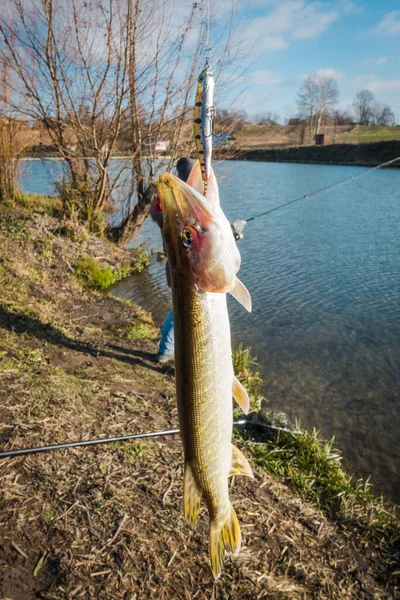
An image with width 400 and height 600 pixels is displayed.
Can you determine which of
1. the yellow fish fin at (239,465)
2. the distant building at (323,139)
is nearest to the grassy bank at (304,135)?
the distant building at (323,139)

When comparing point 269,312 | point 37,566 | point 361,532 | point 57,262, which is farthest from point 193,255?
point 57,262

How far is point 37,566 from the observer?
286 cm

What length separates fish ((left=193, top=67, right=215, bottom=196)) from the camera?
1.91 m

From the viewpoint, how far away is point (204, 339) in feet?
6.97

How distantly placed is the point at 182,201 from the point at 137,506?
2.65m

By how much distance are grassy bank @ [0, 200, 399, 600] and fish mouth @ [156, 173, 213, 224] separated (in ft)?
7.85

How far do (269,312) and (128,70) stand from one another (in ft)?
24.1

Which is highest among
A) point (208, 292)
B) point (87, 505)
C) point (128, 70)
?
point (128, 70)

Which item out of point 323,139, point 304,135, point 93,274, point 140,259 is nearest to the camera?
point 93,274

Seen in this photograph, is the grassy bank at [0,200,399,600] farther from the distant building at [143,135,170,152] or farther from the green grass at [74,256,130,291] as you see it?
the distant building at [143,135,170,152]

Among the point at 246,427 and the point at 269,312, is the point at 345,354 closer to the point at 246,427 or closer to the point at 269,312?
the point at 269,312

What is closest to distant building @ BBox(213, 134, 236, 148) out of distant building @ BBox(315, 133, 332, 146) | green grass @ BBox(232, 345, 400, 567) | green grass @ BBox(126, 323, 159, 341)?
green grass @ BBox(232, 345, 400, 567)

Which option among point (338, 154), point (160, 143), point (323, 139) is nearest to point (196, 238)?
point (160, 143)

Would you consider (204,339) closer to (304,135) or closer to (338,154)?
(338,154)
